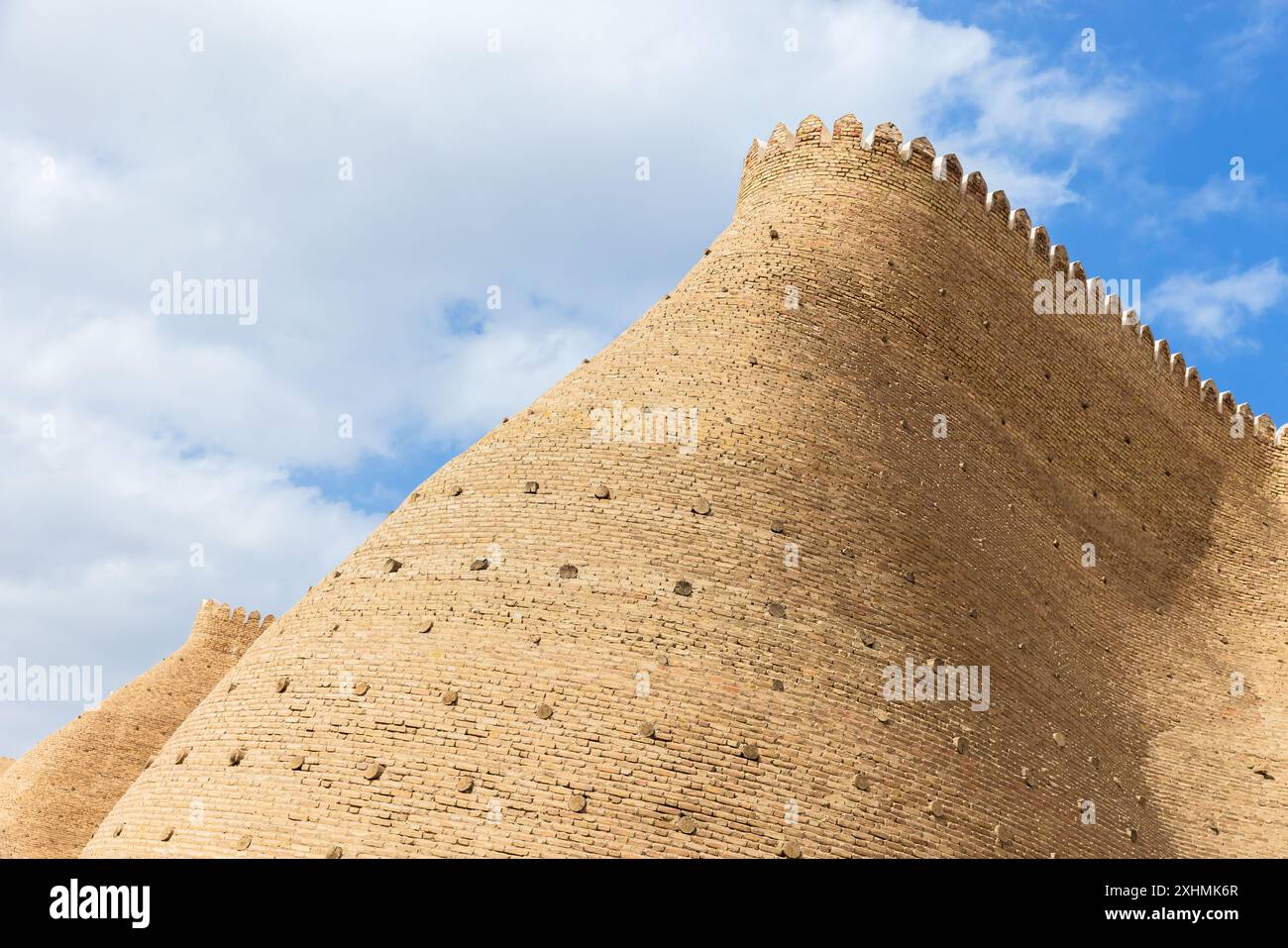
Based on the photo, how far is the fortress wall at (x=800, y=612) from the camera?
1125cm

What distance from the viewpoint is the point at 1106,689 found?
16469 millimetres

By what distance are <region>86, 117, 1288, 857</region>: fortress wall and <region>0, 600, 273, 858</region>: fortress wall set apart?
1357 cm

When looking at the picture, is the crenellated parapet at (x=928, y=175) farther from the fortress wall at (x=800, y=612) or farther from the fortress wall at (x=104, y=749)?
the fortress wall at (x=104, y=749)

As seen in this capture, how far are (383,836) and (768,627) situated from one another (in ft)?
13.9

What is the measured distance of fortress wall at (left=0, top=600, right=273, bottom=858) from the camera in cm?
2458

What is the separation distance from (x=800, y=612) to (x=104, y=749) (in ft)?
61.8

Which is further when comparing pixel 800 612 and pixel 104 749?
pixel 104 749

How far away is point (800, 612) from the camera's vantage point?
12.6 meters

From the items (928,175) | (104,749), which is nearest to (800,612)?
(928,175)

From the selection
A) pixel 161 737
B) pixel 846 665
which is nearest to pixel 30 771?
pixel 161 737

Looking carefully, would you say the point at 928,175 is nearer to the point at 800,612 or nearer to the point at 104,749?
the point at 800,612

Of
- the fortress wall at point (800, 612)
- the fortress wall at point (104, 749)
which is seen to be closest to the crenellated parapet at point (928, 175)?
the fortress wall at point (800, 612)

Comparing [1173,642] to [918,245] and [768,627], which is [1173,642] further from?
[768,627]

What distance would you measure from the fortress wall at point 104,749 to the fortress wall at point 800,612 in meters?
13.6
